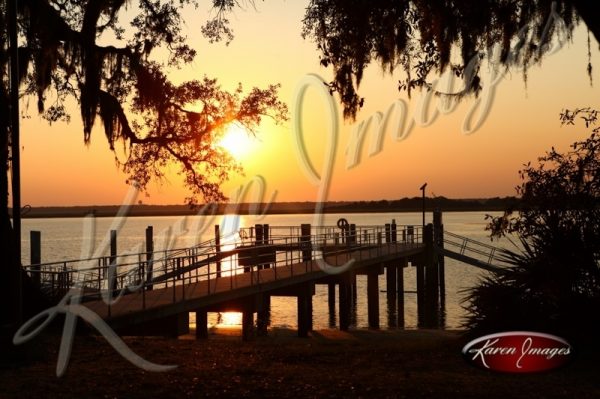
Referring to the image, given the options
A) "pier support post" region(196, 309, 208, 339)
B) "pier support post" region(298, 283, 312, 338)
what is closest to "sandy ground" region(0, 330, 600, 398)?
"pier support post" region(196, 309, 208, 339)

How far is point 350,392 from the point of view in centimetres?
948

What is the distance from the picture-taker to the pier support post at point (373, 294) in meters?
34.4

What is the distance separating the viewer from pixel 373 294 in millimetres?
35125

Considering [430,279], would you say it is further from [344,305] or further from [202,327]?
[202,327]

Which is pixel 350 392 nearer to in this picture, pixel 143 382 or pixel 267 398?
pixel 267 398

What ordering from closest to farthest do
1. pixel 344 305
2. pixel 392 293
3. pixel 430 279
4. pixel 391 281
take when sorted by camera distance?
1. pixel 344 305
2. pixel 430 279
3. pixel 391 281
4. pixel 392 293

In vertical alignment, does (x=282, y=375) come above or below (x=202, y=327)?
above

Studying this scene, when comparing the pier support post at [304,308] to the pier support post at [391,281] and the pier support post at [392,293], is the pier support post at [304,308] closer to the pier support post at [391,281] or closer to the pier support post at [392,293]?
the pier support post at [392,293]

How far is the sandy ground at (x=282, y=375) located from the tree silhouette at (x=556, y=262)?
81cm

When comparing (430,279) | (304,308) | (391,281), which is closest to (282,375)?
(304,308)

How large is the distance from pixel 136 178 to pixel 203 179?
1.75 m

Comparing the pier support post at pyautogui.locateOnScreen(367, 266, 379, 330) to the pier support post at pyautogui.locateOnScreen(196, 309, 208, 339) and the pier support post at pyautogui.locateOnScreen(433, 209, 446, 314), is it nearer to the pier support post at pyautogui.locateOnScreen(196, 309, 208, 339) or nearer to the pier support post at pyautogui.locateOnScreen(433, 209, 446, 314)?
the pier support post at pyautogui.locateOnScreen(433, 209, 446, 314)

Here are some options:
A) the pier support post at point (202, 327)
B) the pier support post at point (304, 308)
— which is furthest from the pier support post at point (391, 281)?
the pier support post at point (202, 327)

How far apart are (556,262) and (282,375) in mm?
5188
